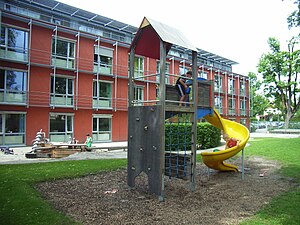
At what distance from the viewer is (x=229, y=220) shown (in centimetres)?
486

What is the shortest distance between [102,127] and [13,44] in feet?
33.9

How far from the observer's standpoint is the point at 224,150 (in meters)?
Result: 8.62

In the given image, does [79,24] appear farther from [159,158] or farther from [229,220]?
[229,220]

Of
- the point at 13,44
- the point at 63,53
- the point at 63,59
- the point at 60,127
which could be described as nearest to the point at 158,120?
the point at 60,127

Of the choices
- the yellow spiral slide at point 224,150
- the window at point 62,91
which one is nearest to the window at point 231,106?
the window at point 62,91

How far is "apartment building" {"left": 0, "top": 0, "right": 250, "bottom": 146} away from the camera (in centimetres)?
1934

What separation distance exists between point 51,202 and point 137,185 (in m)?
2.82

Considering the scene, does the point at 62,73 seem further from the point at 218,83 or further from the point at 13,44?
the point at 218,83

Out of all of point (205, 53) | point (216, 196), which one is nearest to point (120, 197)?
point (216, 196)

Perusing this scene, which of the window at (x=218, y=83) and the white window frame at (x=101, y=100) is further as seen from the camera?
the window at (x=218, y=83)

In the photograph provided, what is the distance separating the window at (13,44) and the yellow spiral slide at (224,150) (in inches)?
661

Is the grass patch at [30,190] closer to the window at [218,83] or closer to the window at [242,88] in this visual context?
the window at [218,83]

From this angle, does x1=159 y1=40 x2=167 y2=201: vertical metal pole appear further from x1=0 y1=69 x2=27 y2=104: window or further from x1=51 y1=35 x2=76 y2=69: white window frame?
x1=51 y1=35 x2=76 y2=69: white window frame

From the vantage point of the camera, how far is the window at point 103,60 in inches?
954
